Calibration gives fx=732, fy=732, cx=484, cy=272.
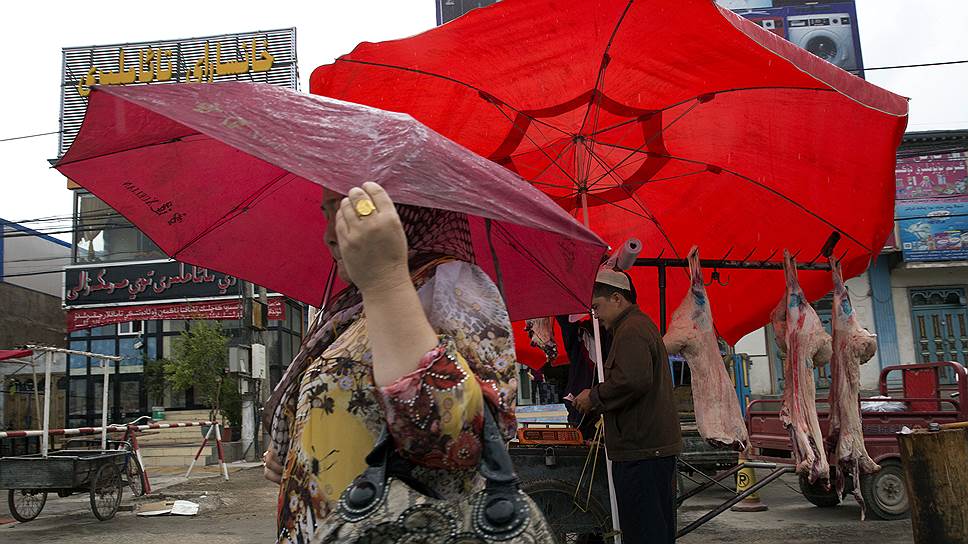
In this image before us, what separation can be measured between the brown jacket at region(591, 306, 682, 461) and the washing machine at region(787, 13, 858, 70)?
2529 cm

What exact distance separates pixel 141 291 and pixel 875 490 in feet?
75.3

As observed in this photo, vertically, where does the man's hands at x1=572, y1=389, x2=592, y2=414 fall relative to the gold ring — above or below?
below

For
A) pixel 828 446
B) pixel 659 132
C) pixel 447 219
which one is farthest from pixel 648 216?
pixel 447 219

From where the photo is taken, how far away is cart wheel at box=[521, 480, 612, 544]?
4.84 metres

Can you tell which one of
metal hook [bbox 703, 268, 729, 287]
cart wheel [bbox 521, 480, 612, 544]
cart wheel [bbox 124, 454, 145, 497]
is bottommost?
cart wheel [bbox 124, 454, 145, 497]

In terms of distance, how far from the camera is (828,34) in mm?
25891

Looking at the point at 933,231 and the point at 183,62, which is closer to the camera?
the point at 933,231

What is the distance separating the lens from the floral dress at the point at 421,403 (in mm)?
1292

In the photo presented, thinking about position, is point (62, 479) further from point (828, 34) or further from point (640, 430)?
point (828, 34)

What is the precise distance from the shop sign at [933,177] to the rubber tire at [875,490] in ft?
→ 45.1

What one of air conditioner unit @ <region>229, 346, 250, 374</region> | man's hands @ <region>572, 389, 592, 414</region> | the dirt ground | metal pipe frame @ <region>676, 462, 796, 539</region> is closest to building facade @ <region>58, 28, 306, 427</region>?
air conditioner unit @ <region>229, 346, 250, 374</region>

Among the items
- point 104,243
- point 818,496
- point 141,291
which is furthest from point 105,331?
point 818,496

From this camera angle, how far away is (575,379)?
17.5 ft

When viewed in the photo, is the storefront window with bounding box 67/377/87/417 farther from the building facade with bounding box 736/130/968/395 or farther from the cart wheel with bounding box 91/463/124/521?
the building facade with bounding box 736/130/968/395
